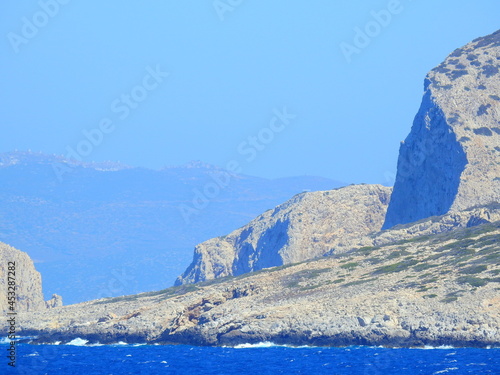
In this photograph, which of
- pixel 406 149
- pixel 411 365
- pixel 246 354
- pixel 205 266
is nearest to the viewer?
pixel 411 365

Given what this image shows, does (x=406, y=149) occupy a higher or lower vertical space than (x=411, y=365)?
higher

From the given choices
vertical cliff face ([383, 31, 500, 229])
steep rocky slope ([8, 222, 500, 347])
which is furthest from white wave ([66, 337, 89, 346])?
vertical cliff face ([383, 31, 500, 229])

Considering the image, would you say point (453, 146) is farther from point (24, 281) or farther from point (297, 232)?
point (24, 281)

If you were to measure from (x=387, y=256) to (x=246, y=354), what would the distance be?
3724 centimetres

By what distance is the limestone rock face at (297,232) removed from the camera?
170750mm

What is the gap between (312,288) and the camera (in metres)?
117

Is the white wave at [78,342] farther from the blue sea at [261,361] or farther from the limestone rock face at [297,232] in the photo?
the limestone rock face at [297,232]

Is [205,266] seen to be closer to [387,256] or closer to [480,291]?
[387,256]

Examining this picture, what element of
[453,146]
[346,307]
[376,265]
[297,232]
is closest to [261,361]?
[346,307]

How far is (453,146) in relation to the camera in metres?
155

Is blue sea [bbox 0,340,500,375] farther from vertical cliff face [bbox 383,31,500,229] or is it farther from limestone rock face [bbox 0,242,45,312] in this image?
limestone rock face [bbox 0,242,45,312]

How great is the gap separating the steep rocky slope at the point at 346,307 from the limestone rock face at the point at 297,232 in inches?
1252

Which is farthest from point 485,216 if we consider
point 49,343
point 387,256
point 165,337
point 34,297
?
point 34,297

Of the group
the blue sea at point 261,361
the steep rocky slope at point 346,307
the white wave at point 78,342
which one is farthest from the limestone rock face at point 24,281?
the blue sea at point 261,361
